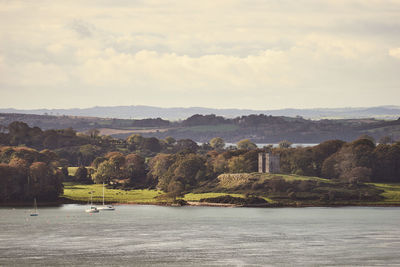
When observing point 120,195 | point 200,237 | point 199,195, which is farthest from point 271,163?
point 200,237

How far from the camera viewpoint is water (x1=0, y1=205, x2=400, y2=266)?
95562 millimetres

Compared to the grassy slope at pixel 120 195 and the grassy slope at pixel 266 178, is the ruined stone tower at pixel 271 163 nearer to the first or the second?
the grassy slope at pixel 266 178

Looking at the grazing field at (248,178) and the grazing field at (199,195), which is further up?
the grazing field at (248,178)

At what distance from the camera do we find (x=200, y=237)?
115125 mm

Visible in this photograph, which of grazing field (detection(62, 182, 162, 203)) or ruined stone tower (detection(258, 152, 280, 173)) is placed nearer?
grazing field (detection(62, 182, 162, 203))

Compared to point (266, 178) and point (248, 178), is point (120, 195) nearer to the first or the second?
point (248, 178)

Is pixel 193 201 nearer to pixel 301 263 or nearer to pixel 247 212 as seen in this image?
pixel 247 212

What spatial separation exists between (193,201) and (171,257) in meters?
80.4

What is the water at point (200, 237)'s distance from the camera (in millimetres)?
95562

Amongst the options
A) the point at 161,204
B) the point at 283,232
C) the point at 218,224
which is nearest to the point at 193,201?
the point at 161,204

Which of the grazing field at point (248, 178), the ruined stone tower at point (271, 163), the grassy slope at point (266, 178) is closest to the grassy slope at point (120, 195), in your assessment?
the grazing field at point (248, 178)

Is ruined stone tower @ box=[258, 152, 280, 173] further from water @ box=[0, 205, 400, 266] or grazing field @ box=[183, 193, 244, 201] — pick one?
water @ box=[0, 205, 400, 266]

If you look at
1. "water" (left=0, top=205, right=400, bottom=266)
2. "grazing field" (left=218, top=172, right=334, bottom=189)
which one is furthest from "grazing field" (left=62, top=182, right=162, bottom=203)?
"water" (left=0, top=205, right=400, bottom=266)

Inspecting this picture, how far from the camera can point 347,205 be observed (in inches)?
6821
